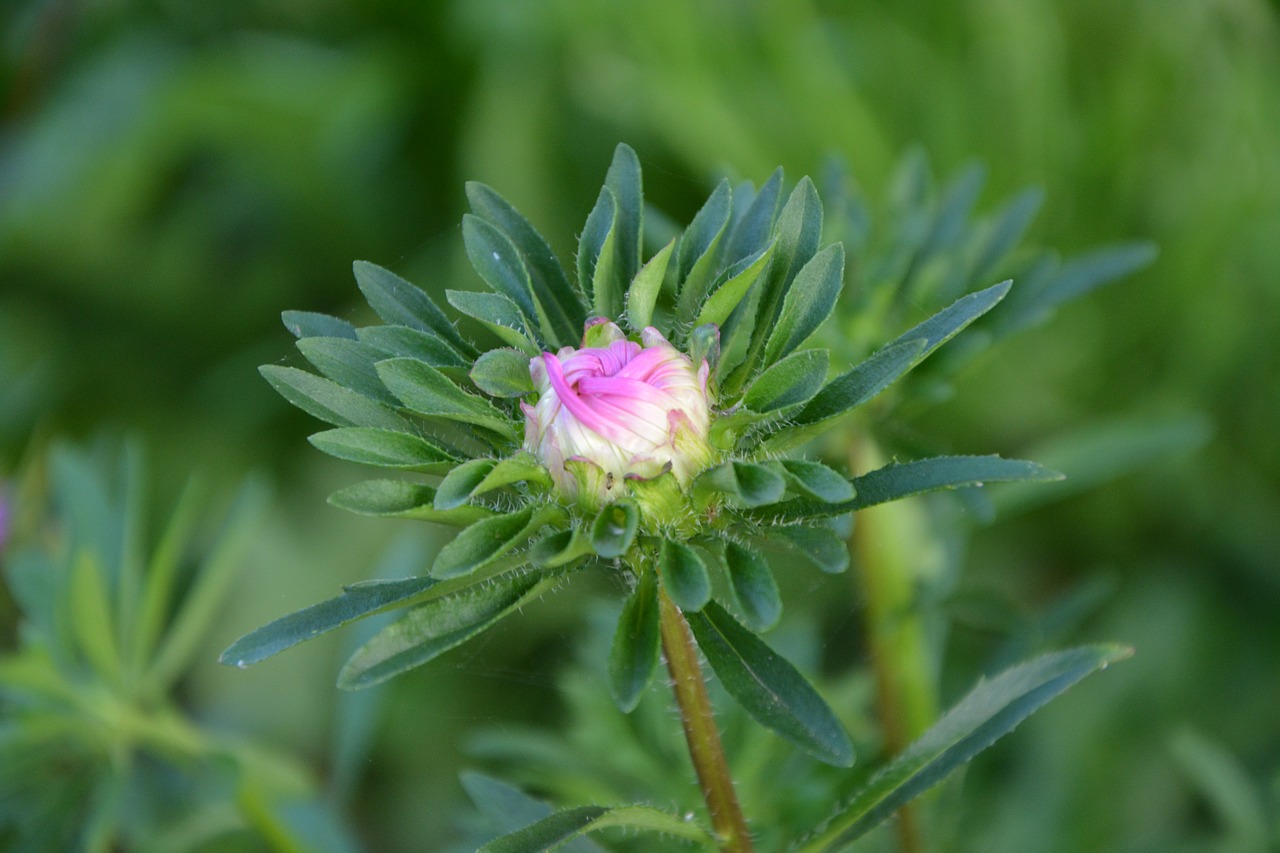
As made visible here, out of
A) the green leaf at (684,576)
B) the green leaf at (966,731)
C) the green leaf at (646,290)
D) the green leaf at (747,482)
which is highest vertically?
the green leaf at (646,290)

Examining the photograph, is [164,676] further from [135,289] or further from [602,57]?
[602,57]

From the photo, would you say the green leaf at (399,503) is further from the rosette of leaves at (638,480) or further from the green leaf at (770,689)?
the green leaf at (770,689)

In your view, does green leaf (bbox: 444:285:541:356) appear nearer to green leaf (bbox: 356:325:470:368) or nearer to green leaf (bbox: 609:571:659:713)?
green leaf (bbox: 356:325:470:368)

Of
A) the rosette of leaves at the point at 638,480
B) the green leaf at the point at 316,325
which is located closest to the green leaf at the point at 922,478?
the rosette of leaves at the point at 638,480

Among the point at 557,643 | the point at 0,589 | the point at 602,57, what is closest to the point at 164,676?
the point at 0,589

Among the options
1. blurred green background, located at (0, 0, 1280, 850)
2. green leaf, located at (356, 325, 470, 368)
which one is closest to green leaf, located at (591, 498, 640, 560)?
green leaf, located at (356, 325, 470, 368)

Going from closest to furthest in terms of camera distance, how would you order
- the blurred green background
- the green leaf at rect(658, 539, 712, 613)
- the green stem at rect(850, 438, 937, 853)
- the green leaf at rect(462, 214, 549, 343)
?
the green leaf at rect(658, 539, 712, 613) < the green leaf at rect(462, 214, 549, 343) < the green stem at rect(850, 438, 937, 853) < the blurred green background
